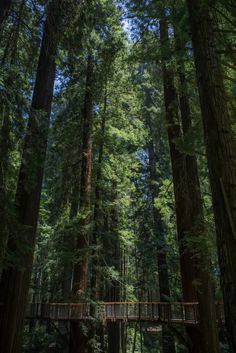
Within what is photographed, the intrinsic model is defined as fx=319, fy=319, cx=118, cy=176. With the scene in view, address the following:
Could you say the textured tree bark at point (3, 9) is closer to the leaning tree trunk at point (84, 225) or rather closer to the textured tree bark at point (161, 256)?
the leaning tree trunk at point (84, 225)

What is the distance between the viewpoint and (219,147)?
232 centimetres

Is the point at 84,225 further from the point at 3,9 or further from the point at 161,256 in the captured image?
the point at 161,256

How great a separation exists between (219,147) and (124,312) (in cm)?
891

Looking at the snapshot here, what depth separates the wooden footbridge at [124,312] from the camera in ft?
26.8

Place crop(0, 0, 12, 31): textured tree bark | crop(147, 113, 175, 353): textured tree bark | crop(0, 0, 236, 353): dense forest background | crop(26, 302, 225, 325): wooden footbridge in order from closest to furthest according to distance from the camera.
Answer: crop(0, 0, 236, 353): dense forest background
crop(0, 0, 12, 31): textured tree bark
crop(26, 302, 225, 325): wooden footbridge
crop(147, 113, 175, 353): textured tree bark

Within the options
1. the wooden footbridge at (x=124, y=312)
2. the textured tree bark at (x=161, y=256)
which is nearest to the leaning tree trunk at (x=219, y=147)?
the wooden footbridge at (x=124, y=312)

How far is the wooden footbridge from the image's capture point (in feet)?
26.8

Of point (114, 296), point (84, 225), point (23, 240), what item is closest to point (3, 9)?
point (23, 240)

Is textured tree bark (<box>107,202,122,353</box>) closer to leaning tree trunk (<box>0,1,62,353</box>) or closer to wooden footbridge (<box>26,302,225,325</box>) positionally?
wooden footbridge (<box>26,302,225,325</box>)

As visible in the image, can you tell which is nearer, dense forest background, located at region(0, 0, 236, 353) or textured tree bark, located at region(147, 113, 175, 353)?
dense forest background, located at region(0, 0, 236, 353)

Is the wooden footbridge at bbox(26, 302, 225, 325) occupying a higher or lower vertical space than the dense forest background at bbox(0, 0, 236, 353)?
lower

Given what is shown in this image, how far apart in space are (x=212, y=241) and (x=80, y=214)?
500 cm

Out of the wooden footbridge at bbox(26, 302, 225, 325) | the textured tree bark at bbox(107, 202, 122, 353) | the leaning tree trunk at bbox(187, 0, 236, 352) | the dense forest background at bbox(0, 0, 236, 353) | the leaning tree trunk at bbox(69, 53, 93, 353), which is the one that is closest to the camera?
the leaning tree trunk at bbox(187, 0, 236, 352)

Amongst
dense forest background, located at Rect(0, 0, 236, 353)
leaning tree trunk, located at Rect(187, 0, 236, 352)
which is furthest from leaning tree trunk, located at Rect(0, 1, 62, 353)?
leaning tree trunk, located at Rect(187, 0, 236, 352)
